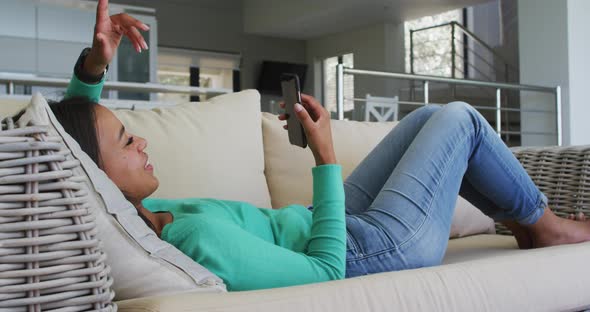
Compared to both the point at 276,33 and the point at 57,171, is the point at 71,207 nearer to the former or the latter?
the point at 57,171

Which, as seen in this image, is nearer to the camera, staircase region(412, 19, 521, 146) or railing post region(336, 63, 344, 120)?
railing post region(336, 63, 344, 120)

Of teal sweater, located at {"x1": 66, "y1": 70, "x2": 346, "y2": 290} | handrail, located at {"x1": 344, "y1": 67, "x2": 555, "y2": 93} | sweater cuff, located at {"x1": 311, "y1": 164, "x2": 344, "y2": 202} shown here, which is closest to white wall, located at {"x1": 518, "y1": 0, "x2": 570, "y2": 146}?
handrail, located at {"x1": 344, "y1": 67, "x2": 555, "y2": 93}

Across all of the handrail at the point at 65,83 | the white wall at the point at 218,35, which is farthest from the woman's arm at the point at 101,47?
the white wall at the point at 218,35

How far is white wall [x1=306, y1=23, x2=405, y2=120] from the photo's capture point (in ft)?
30.5

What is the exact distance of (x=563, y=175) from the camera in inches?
69.7

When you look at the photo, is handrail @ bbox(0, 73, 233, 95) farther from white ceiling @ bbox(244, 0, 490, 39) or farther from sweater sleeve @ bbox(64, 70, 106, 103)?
white ceiling @ bbox(244, 0, 490, 39)

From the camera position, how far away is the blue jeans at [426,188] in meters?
1.24

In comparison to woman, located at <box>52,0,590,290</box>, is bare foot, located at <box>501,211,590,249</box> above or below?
below

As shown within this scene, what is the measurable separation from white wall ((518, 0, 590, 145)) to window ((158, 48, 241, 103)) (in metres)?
5.78

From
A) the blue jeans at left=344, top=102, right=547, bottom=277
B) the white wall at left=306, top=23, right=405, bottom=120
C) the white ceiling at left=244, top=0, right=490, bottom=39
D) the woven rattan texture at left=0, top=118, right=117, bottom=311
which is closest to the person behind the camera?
the woven rattan texture at left=0, top=118, right=117, bottom=311

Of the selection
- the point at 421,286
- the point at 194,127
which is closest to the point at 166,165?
the point at 194,127

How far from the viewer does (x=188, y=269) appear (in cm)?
88

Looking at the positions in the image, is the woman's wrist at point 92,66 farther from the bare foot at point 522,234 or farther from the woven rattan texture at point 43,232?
the bare foot at point 522,234

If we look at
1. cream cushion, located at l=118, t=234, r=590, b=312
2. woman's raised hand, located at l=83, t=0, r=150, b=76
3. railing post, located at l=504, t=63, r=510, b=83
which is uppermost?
railing post, located at l=504, t=63, r=510, b=83
